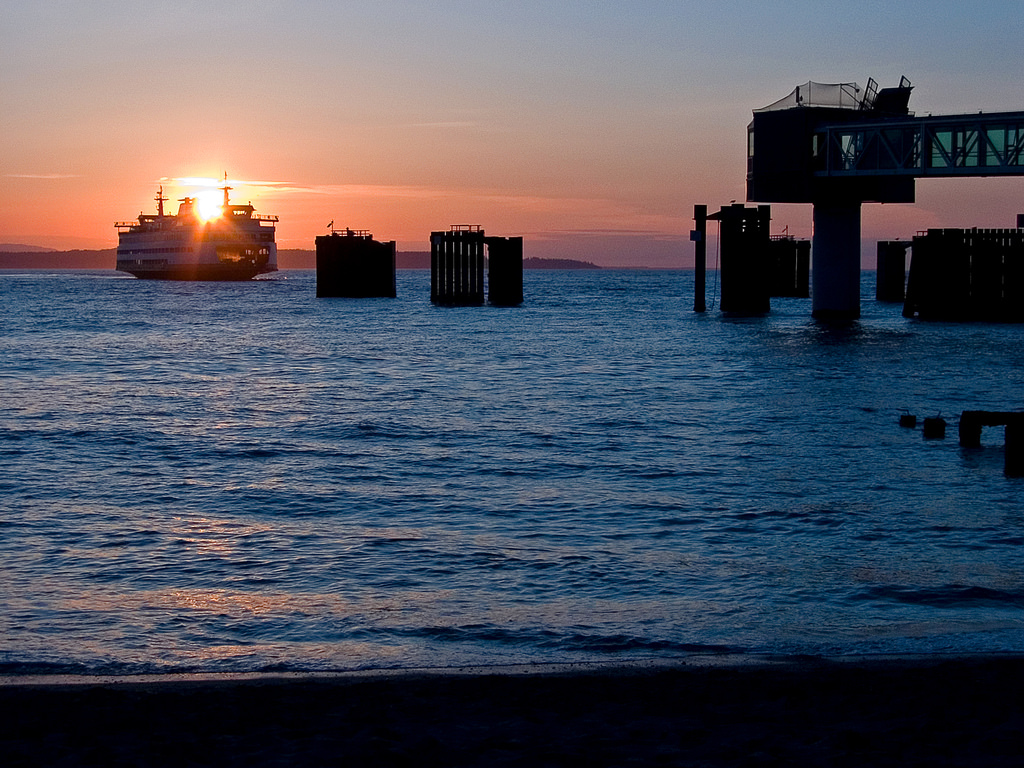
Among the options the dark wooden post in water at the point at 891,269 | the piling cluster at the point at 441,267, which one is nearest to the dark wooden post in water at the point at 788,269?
the dark wooden post in water at the point at 891,269

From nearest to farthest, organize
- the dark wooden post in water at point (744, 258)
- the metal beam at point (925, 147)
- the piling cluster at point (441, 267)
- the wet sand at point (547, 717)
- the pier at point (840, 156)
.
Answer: the wet sand at point (547, 717) < the metal beam at point (925, 147) < the pier at point (840, 156) < the dark wooden post in water at point (744, 258) < the piling cluster at point (441, 267)

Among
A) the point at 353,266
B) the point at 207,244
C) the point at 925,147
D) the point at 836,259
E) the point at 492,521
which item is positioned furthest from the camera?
the point at 207,244

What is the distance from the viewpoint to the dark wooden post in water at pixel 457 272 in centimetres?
9112

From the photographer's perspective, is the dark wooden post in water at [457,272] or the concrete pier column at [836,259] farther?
the dark wooden post in water at [457,272]

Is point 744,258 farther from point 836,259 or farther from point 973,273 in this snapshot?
point 973,273

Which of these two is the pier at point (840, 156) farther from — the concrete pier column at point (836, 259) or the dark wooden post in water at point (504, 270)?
the dark wooden post in water at point (504, 270)

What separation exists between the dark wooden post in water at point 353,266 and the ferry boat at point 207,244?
185 feet

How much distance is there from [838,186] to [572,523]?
50550mm

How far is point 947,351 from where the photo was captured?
46344 mm

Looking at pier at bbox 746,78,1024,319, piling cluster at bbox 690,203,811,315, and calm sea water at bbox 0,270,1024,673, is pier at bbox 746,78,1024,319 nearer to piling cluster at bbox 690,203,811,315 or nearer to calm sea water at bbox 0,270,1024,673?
piling cluster at bbox 690,203,811,315

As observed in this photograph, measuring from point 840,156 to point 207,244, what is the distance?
11837 cm

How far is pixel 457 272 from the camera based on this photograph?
9356 cm

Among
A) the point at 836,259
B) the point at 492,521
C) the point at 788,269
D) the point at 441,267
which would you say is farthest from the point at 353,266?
the point at 492,521

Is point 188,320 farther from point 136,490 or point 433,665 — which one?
point 433,665
